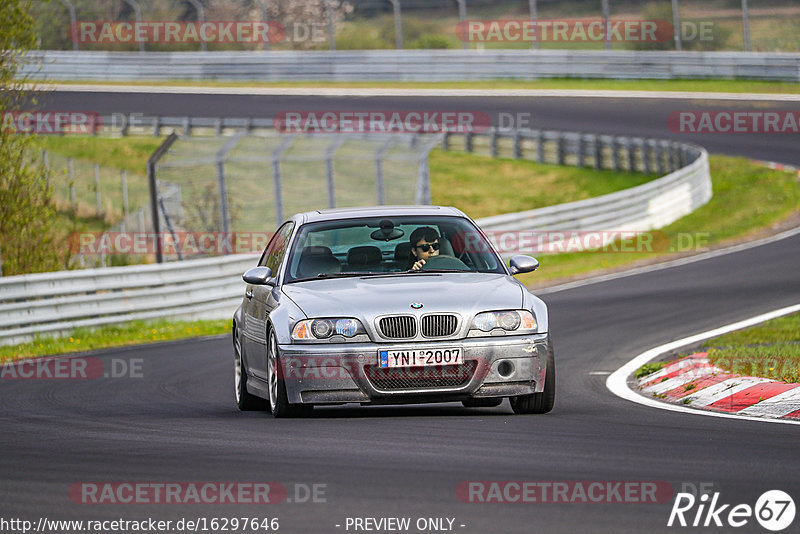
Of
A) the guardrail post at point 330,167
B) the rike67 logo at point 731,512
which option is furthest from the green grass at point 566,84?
the rike67 logo at point 731,512

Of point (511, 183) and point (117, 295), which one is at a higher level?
point (117, 295)

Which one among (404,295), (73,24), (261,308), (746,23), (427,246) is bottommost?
(261,308)

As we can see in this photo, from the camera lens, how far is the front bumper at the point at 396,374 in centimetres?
892

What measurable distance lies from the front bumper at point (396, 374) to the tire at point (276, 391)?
0.33 ft

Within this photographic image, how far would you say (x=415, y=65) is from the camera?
152 ft

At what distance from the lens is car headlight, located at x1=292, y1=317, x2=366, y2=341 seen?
8.98 metres

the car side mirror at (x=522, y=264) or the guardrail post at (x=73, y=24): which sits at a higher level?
the guardrail post at (x=73, y=24)

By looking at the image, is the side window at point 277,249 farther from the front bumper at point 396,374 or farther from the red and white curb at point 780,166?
the red and white curb at point 780,166

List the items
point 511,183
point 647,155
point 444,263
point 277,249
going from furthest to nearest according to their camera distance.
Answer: point 511,183 → point 647,155 → point 277,249 → point 444,263

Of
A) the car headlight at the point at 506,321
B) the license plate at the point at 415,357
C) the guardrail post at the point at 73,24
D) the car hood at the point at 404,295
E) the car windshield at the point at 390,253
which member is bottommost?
the license plate at the point at 415,357

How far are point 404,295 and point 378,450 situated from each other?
74.4 inches

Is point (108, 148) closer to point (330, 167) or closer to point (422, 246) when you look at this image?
point (330, 167)

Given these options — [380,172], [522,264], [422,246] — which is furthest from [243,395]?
[380,172]

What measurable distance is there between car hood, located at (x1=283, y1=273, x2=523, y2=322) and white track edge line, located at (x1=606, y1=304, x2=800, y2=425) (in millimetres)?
1389
